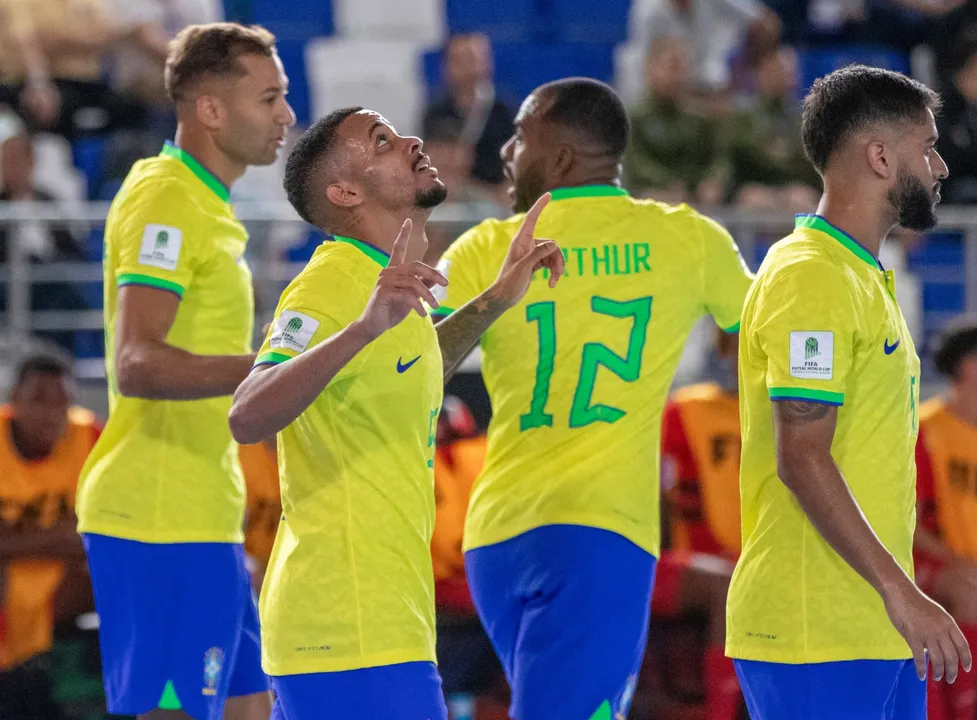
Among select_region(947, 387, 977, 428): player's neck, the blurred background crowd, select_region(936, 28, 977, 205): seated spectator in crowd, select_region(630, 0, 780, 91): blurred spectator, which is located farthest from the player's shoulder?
select_region(630, 0, 780, 91): blurred spectator

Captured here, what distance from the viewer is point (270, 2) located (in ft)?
34.8

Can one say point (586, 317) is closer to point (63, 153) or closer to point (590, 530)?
point (590, 530)

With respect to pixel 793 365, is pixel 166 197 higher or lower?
higher

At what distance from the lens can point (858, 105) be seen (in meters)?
3.44

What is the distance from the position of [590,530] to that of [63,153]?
6.11m

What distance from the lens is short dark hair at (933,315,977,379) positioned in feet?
21.7

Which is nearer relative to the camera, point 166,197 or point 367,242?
point 367,242

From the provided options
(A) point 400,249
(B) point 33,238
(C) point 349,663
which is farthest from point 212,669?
(B) point 33,238

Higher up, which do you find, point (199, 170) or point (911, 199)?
point (199, 170)

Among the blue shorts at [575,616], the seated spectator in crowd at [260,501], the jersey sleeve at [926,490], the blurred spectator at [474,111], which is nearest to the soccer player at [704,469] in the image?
the jersey sleeve at [926,490]

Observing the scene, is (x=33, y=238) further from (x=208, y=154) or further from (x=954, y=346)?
(x=954, y=346)

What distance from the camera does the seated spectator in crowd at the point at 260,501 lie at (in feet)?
21.5

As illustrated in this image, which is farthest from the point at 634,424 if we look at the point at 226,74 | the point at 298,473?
the point at 226,74

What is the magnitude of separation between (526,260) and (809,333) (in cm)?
70
